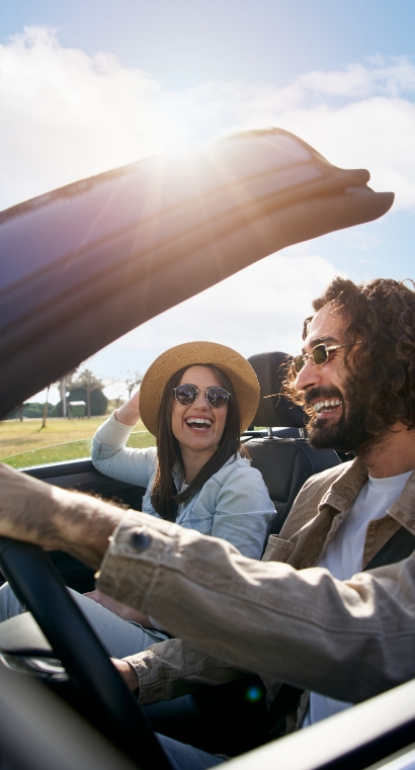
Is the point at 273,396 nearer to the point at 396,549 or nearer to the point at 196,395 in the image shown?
the point at 196,395

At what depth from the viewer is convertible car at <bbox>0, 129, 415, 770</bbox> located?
70 cm

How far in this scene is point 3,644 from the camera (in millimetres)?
832

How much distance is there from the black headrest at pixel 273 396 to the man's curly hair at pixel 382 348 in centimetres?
104

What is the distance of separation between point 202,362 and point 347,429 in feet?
3.56

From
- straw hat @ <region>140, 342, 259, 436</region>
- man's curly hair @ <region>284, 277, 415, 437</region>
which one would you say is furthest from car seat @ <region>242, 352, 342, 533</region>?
man's curly hair @ <region>284, 277, 415, 437</region>

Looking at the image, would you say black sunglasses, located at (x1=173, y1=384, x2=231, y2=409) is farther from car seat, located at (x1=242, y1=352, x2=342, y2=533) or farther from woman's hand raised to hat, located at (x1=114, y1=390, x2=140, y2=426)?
woman's hand raised to hat, located at (x1=114, y1=390, x2=140, y2=426)

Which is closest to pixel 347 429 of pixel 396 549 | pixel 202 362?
pixel 396 549

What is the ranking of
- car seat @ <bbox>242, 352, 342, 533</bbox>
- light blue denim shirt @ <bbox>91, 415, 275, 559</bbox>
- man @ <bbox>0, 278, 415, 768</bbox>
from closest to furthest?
man @ <bbox>0, 278, 415, 768</bbox>, light blue denim shirt @ <bbox>91, 415, 275, 559</bbox>, car seat @ <bbox>242, 352, 342, 533</bbox>

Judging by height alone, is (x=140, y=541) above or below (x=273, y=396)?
below

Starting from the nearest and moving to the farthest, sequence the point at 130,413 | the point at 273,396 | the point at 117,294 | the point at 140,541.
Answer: the point at 117,294 < the point at 140,541 < the point at 273,396 < the point at 130,413

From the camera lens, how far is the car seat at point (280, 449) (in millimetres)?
2932

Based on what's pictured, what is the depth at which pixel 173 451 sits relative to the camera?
271 cm

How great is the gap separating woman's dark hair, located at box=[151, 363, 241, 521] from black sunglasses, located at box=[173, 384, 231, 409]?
72mm

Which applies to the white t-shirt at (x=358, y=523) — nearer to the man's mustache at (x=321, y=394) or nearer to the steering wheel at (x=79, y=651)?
the man's mustache at (x=321, y=394)
